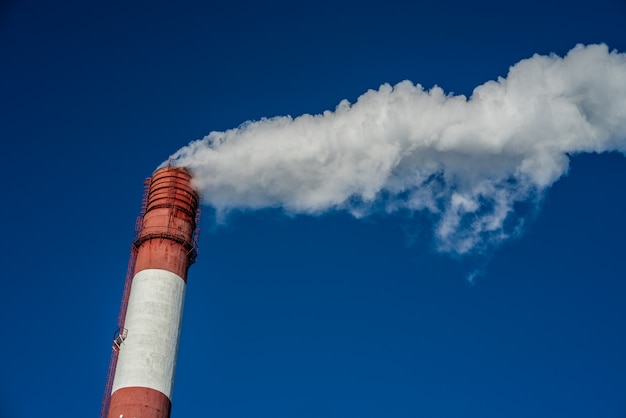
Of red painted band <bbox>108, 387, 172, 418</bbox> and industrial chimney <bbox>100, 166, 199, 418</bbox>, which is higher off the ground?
industrial chimney <bbox>100, 166, 199, 418</bbox>

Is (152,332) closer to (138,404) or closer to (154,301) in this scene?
(154,301)

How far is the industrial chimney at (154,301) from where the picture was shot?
45969 millimetres

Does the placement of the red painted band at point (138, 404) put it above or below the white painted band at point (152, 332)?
below

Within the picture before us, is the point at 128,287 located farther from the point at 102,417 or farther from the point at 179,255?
the point at 102,417

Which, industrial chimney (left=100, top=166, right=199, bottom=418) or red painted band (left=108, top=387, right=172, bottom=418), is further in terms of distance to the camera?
industrial chimney (left=100, top=166, right=199, bottom=418)

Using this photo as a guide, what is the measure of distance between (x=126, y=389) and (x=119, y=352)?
7.89ft

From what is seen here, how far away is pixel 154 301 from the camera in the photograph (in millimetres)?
48344

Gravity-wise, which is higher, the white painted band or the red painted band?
the white painted band

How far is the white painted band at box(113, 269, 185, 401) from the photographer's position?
152ft

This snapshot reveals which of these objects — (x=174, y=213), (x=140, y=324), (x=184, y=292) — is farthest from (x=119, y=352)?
(x=174, y=213)

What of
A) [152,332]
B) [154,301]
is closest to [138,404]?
[152,332]

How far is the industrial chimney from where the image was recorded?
45969 millimetres

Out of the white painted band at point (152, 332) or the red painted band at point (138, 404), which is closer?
the red painted band at point (138, 404)

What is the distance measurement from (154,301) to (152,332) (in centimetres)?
175
